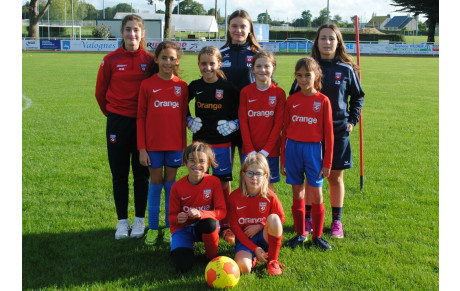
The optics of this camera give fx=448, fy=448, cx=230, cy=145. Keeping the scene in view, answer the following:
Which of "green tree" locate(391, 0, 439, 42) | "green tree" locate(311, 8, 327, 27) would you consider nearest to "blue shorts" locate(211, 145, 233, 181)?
"green tree" locate(391, 0, 439, 42)

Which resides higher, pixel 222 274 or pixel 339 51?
pixel 339 51

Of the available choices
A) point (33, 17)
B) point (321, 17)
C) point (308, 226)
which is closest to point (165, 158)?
point (308, 226)

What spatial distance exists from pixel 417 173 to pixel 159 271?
173 inches

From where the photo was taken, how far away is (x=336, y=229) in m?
4.48

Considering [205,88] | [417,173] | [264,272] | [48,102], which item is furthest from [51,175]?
[48,102]

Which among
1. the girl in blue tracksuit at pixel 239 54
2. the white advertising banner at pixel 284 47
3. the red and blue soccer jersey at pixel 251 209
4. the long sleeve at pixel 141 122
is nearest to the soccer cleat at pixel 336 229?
the red and blue soccer jersey at pixel 251 209

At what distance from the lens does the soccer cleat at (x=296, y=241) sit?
4215 millimetres

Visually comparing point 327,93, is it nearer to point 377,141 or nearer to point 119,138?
point 119,138

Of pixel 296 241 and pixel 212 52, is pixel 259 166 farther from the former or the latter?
pixel 212 52

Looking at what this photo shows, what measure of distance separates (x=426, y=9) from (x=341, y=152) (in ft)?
187

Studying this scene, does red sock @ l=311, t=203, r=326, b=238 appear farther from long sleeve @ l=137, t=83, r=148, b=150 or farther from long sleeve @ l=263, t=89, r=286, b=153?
long sleeve @ l=137, t=83, r=148, b=150

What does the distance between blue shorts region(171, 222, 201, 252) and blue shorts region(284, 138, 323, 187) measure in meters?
1.00

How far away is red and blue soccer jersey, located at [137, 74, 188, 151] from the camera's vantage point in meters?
4.16

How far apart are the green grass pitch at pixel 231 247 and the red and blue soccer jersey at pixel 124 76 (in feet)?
4.31
